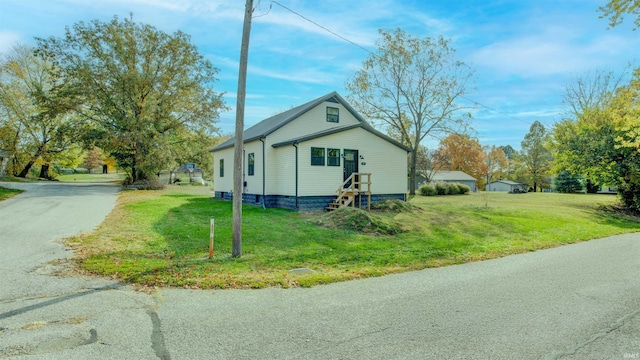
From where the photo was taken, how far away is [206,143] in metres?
29.4

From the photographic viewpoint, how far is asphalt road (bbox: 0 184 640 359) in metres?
3.31

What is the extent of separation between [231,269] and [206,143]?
25.1 metres

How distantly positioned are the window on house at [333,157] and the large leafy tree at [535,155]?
52.0 meters

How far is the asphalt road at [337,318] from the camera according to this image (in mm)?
3314

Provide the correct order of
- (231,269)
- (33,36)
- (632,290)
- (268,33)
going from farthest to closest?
(33,36)
(268,33)
(231,269)
(632,290)

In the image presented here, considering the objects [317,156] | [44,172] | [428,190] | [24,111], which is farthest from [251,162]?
[44,172]

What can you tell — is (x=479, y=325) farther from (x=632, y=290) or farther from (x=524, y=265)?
(x=524, y=265)

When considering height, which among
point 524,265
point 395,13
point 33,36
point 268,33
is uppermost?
point 33,36

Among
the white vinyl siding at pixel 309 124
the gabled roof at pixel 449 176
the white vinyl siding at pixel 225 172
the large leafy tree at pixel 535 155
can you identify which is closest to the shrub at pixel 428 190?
the white vinyl siding at pixel 309 124

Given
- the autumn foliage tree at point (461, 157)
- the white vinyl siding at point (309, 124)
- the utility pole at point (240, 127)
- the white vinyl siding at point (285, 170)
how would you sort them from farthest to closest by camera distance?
the autumn foliage tree at point (461, 157) < the white vinyl siding at point (309, 124) < the white vinyl siding at point (285, 170) < the utility pole at point (240, 127)

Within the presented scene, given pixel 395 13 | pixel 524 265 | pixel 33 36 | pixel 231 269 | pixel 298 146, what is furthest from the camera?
pixel 33 36

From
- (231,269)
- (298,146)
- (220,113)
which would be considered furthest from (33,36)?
(231,269)

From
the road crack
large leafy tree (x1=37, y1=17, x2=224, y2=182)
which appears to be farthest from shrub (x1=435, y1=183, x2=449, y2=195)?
the road crack

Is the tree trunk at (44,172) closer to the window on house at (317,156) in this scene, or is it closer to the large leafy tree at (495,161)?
the window on house at (317,156)
